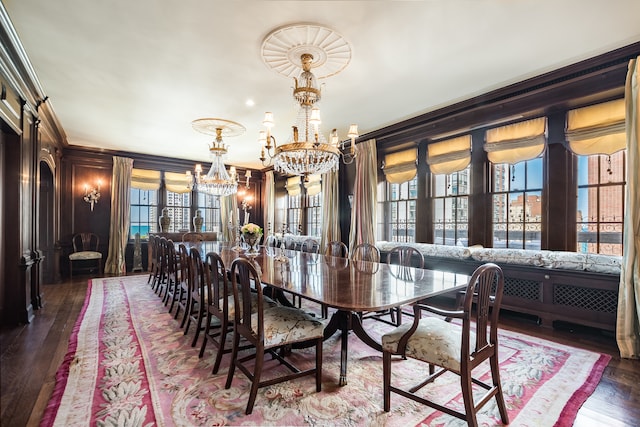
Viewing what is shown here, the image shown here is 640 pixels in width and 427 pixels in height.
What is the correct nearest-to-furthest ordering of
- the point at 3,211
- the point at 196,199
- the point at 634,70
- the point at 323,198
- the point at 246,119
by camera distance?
the point at 634,70 → the point at 3,211 → the point at 246,119 → the point at 323,198 → the point at 196,199

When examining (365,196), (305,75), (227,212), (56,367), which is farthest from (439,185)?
(227,212)

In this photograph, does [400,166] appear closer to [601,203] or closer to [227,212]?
[601,203]

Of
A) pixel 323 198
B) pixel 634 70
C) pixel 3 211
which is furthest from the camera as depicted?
pixel 323 198

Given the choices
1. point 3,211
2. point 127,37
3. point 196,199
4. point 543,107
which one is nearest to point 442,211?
point 543,107

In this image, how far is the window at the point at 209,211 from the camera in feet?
26.9

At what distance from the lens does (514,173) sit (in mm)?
3895

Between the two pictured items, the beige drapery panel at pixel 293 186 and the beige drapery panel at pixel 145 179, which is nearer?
the beige drapery panel at pixel 145 179

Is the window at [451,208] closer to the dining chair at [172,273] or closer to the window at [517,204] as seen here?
the window at [517,204]

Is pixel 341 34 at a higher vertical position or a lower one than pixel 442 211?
higher

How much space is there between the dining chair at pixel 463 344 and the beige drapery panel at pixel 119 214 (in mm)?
6690

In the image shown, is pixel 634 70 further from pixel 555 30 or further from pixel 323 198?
pixel 323 198

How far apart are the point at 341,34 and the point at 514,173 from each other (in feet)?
9.51

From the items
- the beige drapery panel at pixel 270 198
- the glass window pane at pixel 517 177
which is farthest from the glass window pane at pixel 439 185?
the beige drapery panel at pixel 270 198

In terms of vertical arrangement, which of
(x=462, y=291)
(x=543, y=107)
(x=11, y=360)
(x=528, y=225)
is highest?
(x=543, y=107)
